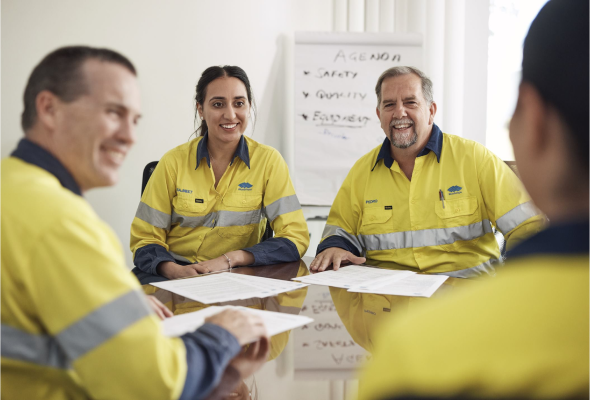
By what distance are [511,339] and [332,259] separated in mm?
1571

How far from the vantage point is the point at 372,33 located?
3379 mm

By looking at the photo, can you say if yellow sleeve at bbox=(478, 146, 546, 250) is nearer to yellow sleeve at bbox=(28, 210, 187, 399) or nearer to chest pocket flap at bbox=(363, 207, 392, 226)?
chest pocket flap at bbox=(363, 207, 392, 226)

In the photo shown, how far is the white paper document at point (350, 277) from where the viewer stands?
1.57 meters

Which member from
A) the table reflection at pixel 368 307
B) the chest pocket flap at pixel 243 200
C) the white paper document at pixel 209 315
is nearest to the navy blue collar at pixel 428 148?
the chest pocket flap at pixel 243 200

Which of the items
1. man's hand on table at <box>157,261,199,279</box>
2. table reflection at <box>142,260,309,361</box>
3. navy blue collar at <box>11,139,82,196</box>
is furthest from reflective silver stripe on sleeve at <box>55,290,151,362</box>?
man's hand on table at <box>157,261,199,279</box>

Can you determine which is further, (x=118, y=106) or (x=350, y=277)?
(x=350, y=277)

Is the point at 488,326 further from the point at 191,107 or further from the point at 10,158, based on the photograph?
the point at 191,107

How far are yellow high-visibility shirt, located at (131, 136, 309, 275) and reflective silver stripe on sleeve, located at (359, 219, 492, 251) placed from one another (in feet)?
1.24

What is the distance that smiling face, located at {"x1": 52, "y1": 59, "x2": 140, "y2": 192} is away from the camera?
81 cm

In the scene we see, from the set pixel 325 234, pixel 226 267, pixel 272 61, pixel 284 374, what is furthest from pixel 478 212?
pixel 272 61

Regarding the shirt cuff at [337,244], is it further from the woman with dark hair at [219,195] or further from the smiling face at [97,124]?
the smiling face at [97,124]

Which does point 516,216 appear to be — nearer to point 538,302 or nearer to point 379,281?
point 379,281

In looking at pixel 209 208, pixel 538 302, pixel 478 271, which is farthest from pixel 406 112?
pixel 538 302

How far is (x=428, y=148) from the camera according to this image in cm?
217
